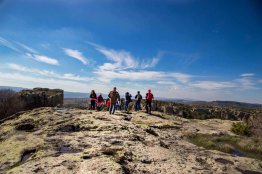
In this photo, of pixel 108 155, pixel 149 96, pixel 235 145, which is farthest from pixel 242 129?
pixel 108 155

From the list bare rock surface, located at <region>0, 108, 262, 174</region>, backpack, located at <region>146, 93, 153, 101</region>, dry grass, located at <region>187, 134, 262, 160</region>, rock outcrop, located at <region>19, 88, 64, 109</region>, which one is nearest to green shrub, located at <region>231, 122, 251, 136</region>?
dry grass, located at <region>187, 134, 262, 160</region>

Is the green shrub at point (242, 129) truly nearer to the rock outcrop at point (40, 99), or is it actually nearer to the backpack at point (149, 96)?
the backpack at point (149, 96)

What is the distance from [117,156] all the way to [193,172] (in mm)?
3268

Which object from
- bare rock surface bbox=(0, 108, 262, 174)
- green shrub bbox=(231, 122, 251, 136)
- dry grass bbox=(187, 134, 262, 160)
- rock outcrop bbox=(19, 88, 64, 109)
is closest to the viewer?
bare rock surface bbox=(0, 108, 262, 174)

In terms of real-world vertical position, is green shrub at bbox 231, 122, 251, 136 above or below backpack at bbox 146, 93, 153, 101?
below

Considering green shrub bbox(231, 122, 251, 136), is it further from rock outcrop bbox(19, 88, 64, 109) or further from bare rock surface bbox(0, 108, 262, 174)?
rock outcrop bbox(19, 88, 64, 109)

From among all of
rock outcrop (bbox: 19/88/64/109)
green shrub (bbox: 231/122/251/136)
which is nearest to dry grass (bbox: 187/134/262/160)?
green shrub (bbox: 231/122/251/136)

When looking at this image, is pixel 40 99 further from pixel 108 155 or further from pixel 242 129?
pixel 108 155

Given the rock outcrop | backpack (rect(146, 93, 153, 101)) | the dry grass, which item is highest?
backpack (rect(146, 93, 153, 101))

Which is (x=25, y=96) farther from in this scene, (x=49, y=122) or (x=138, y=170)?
(x=138, y=170)

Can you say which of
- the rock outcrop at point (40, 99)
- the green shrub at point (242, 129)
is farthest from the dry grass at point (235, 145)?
the rock outcrop at point (40, 99)

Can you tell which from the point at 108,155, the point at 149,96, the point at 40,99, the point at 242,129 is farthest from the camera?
the point at 40,99

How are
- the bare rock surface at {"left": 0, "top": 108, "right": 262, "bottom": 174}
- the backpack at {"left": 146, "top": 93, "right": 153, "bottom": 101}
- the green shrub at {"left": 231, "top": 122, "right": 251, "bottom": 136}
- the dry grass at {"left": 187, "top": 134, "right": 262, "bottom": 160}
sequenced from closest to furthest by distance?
the bare rock surface at {"left": 0, "top": 108, "right": 262, "bottom": 174}
the dry grass at {"left": 187, "top": 134, "right": 262, "bottom": 160}
the green shrub at {"left": 231, "top": 122, "right": 251, "bottom": 136}
the backpack at {"left": 146, "top": 93, "right": 153, "bottom": 101}

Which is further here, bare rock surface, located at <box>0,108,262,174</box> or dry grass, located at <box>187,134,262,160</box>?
dry grass, located at <box>187,134,262,160</box>
